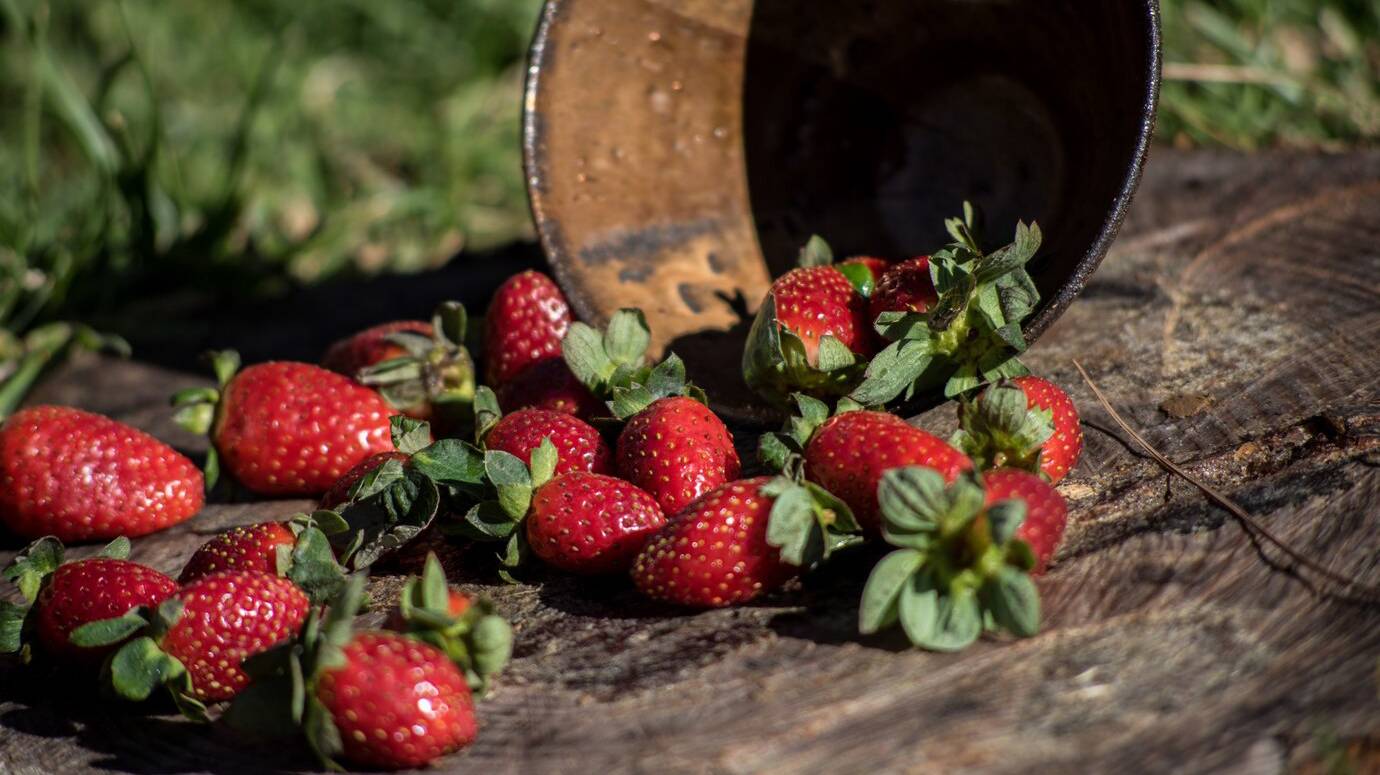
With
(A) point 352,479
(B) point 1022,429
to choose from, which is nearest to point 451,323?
(A) point 352,479

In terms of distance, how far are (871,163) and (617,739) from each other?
3.83 ft

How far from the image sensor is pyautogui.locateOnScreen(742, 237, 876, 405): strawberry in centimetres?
138

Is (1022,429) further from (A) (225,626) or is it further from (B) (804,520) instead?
(A) (225,626)

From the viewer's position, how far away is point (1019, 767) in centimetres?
93

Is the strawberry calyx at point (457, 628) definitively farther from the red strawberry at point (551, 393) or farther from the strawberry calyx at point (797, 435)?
the red strawberry at point (551, 393)

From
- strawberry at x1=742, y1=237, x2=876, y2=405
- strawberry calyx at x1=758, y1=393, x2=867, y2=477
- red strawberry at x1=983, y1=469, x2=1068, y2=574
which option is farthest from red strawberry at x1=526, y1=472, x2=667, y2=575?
red strawberry at x1=983, y1=469, x2=1068, y2=574

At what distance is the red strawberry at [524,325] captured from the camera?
167cm

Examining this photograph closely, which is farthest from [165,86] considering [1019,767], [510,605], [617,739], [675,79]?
[1019,767]

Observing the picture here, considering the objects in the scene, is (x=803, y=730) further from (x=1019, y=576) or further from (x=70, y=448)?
(x=70, y=448)

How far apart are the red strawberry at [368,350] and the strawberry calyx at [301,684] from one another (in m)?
0.65

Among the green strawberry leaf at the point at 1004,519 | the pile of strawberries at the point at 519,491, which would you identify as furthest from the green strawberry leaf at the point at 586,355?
the green strawberry leaf at the point at 1004,519

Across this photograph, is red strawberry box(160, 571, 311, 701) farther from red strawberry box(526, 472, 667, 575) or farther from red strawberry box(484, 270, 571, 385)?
red strawberry box(484, 270, 571, 385)

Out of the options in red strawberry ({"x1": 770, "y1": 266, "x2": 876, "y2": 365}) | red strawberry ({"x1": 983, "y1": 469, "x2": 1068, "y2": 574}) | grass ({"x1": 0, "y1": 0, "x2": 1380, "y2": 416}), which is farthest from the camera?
grass ({"x1": 0, "y1": 0, "x2": 1380, "y2": 416})

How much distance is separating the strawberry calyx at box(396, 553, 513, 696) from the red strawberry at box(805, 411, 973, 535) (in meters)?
0.34
